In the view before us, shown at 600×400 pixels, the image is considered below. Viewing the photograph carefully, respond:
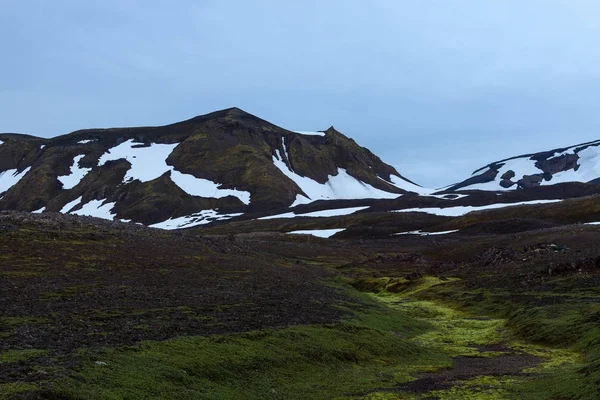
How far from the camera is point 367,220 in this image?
186000mm

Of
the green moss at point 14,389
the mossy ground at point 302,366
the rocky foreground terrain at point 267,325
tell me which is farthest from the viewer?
the rocky foreground terrain at point 267,325

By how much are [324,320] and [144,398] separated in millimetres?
21347

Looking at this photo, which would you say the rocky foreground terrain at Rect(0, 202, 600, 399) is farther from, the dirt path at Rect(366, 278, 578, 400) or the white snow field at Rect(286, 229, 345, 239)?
the white snow field at Rect(286, 229, 345, 239)

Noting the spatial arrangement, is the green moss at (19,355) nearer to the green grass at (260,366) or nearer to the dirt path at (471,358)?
the green grass at (260,366)

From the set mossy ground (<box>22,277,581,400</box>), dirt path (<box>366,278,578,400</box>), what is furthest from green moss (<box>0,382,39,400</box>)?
dirt path (<box>366,278,578,400</box>)

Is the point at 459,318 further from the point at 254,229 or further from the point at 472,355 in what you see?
the point at 254,229

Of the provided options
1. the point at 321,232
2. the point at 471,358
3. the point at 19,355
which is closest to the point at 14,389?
the point at 19,355

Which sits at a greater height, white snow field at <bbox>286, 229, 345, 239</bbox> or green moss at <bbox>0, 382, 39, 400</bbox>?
green moss at <bbox>0, 382, 39, 400</bbox>

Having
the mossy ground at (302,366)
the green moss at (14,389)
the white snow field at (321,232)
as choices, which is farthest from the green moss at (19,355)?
the white snow field at (321,232)

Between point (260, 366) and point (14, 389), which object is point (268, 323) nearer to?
point (260, 366)

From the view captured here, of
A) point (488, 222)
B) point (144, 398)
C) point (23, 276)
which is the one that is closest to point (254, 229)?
point (488, 222)

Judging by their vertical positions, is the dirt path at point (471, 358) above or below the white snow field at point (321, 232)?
below

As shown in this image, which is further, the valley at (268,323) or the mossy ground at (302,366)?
the valley at (268,323)

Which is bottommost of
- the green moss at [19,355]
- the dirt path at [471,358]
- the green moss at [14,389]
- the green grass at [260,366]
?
the dirt path at [471,358]
